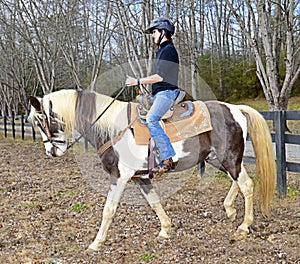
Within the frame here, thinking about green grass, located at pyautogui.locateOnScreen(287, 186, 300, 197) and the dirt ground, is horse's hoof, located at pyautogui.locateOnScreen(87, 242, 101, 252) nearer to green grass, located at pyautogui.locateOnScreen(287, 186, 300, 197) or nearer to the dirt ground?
the dirt ground

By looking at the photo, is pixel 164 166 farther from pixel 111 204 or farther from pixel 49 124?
pixel 49 124

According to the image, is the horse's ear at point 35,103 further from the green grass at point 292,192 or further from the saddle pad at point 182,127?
the green grass at point 292,192

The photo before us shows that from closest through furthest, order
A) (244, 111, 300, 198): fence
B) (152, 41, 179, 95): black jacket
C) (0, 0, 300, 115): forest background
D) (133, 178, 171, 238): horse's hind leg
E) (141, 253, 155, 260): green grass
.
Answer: (141, 253, 155, 260): green grass < (152, 41, 179, 95): black jacket < (133, 178, 171, 238): horse's hind leg < (244, 111, 300, 198): fence < (0, 0, 300, 115): forest background

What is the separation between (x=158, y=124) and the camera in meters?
4.29

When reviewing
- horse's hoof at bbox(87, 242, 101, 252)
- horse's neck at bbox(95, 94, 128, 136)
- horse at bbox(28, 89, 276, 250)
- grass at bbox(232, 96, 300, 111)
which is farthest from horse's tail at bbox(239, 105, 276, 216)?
grass at bbox(232, 96, 300, 111)

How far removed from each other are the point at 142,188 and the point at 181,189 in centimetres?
228

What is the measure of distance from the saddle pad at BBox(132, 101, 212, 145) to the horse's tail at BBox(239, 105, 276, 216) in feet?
2.29

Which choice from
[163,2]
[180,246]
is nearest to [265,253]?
[180,246]

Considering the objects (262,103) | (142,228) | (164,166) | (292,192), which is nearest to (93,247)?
(142,228)

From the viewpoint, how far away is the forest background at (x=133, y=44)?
33.2ft

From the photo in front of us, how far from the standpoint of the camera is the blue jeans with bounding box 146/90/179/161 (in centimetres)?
426

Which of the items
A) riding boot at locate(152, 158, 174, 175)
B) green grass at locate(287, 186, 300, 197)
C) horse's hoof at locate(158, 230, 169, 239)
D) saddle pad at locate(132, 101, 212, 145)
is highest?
saddle pad at locate(132, 101, 212, 145)

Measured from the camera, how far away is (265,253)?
159 inches

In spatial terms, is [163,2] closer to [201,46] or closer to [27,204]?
[27,204]
